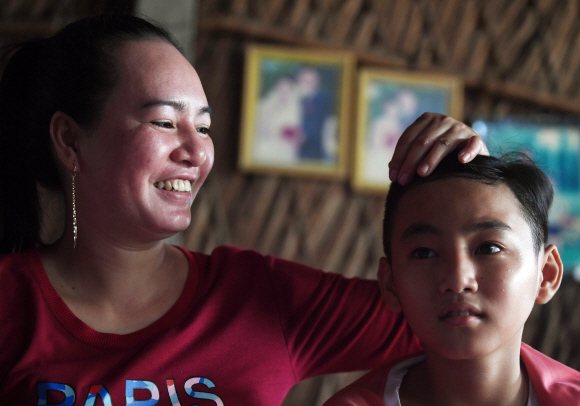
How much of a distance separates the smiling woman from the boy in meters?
0.08

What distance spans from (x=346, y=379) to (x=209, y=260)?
1.66 m

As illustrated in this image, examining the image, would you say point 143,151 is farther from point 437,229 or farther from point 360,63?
point 360,63

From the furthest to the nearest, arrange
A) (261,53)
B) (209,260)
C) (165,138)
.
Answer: (261,53), (209,260), (165,138)

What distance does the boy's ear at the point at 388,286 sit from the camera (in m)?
1.23

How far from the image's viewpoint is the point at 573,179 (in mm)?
2834

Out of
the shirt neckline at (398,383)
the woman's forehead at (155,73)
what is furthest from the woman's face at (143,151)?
Result: the shirt neckline at (398,383)

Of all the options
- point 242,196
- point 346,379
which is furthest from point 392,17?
point 346,379

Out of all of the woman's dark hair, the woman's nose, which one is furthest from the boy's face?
the woman's dark hair

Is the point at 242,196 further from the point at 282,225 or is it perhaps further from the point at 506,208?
the point at 506,208

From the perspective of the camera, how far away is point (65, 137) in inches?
50.8

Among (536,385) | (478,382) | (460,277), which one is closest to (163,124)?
(460,277)

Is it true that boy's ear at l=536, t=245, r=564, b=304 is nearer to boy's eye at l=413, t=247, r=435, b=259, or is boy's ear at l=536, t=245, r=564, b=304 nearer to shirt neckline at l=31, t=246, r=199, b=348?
boy's eye at l=413, t=247, r=435, b=259

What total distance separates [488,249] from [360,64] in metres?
1.90

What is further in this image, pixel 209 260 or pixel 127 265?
pixel 209 260
